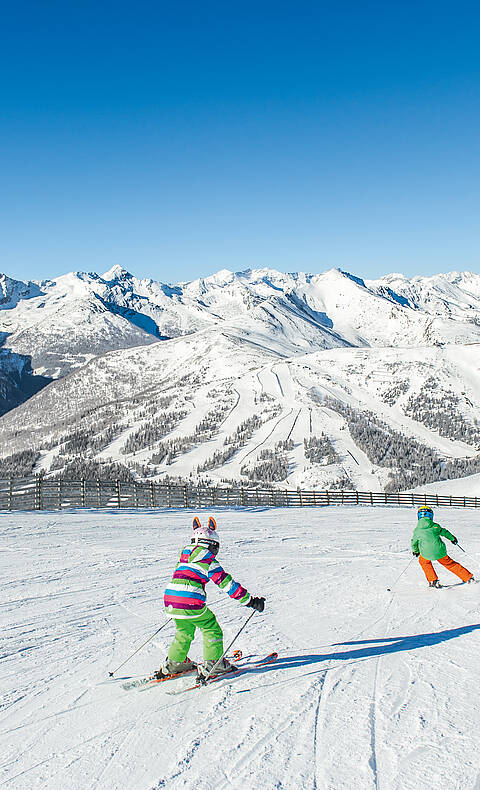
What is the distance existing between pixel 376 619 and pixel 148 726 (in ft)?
15.0

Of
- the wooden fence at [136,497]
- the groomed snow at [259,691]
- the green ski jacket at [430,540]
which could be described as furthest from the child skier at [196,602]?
the wooden fence at [136,497]

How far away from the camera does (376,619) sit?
8102 millimetres

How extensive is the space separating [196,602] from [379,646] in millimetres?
2819

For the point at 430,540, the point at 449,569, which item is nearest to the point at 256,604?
the point at 430,540

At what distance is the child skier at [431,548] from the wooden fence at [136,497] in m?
19.3

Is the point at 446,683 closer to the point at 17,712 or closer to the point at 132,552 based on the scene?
the point at 17,712

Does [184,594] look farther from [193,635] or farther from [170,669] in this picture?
[170,669]

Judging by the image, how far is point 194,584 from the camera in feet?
18.3

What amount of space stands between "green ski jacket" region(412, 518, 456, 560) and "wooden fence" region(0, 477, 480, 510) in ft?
63.4

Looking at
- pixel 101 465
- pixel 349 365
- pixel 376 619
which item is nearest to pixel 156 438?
pixel 101 465

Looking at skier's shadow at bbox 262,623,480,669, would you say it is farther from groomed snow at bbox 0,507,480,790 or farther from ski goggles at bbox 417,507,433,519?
ski goggles at bbox 417,507,433,519

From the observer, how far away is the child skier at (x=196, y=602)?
18.1 feet

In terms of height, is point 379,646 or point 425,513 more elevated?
point 425,513

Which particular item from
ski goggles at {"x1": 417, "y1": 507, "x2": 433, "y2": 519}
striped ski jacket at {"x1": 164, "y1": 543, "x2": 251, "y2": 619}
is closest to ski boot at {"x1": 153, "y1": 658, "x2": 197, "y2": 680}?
striped ski jacket at {"x1": 164, "y1": 543, "x2": 251, "y2": 619}
